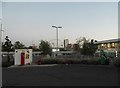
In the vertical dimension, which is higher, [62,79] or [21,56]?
[21,56]

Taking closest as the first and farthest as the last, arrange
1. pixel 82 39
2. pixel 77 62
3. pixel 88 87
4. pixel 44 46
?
pixel 88 87
pixel 77 62
pixel 44 46
pixel 82 39

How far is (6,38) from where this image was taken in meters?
59.6

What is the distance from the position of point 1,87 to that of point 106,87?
485 centimetres

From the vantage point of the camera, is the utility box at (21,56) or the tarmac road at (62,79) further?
the utility box at (21,56)

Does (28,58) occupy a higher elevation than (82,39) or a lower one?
lower

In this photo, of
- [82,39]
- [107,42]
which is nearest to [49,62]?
[82,39]

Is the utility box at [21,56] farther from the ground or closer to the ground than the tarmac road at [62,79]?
farther from the ground

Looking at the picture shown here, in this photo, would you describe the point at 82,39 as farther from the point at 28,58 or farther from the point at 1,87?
the point at 1,87

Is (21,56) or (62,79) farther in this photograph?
(21,56)

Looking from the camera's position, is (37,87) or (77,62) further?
(77,62)

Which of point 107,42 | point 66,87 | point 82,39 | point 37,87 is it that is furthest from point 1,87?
point 107,42

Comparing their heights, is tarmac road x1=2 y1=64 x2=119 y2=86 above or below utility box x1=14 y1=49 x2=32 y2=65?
below

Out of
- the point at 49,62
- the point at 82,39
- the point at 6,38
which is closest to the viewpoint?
the point at 49,62

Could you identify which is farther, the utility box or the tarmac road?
the utility box
